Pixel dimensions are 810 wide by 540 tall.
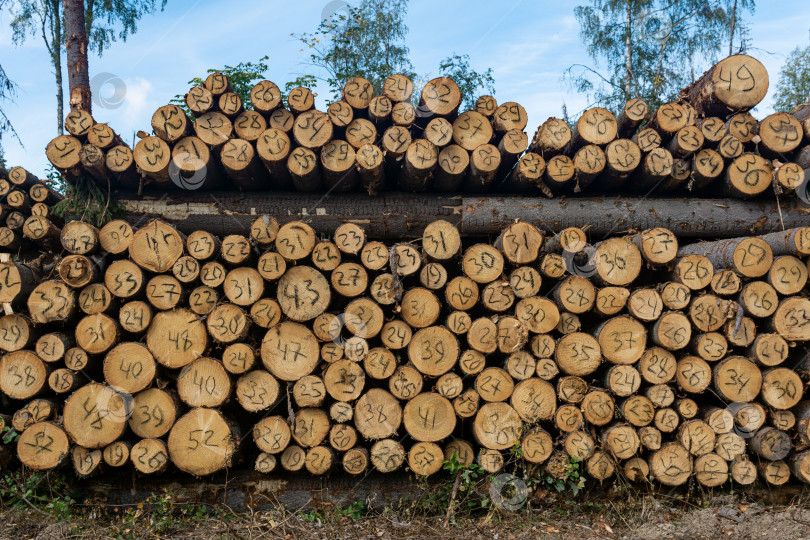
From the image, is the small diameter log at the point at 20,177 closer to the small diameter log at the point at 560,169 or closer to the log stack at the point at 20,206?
the log stack at the point at 20,206

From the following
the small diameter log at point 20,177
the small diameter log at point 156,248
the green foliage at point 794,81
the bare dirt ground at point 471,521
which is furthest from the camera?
the green foliage at point 794,81

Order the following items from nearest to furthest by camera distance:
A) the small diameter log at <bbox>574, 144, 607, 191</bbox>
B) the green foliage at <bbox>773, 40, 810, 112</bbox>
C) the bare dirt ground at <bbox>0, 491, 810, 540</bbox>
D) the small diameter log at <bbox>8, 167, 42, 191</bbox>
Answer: the bare dirt ground at <bbox>0, 491, 810, 540</bbox> → the small diameter log at <bbox>574, 144, 607, 191</bbox> → the small diameter log at <bbox>8, 167, 42, 191</bbox> → the green foliage at <bbox>773, 40, 810, 112</bbox>

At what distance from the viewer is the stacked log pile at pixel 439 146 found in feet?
12.7

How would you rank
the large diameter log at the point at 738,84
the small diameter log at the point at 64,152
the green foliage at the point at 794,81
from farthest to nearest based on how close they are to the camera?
the green foliage at the point at 794,81 → the large diameter log at the point at 738,84 → the small diameter log at the point at 64,152

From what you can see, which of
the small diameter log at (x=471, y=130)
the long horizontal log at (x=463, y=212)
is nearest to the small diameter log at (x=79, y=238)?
the long horizontal log at (x=463, y=212)

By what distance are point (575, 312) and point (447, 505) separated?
1.64 m

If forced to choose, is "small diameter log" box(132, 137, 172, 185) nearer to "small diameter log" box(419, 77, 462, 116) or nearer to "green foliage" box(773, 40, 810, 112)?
"small diameter log" box(419, 77, 462, 116)

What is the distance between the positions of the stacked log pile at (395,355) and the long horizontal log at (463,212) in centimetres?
65

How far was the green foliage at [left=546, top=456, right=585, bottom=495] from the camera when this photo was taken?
138 inches

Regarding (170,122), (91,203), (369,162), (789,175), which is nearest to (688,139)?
(789,175)

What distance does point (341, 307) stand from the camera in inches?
144

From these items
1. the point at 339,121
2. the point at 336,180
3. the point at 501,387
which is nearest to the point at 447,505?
the point at 501,387

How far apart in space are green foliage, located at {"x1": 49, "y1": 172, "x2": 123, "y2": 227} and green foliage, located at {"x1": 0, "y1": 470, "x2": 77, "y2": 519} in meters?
1.86

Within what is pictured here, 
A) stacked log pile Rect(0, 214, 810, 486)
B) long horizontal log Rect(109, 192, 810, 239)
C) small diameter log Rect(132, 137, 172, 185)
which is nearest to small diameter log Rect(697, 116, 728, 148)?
long horizontal log Rect(109, 192, 810, 239)
